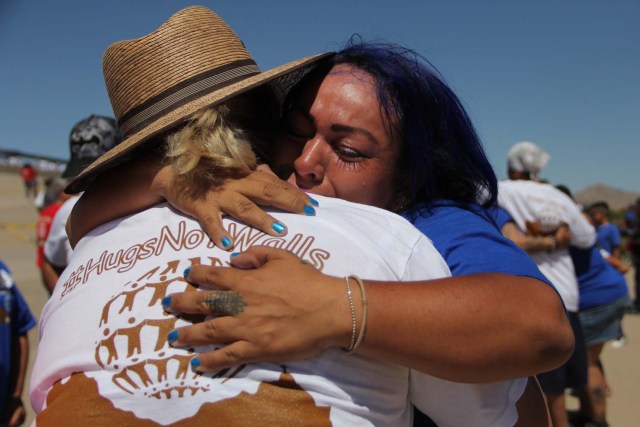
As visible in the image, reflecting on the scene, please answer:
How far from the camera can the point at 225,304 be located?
1147 mm

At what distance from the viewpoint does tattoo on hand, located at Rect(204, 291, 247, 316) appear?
3.75 ft

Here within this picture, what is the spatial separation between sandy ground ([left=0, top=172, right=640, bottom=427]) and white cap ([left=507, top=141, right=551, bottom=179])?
263 centimetres

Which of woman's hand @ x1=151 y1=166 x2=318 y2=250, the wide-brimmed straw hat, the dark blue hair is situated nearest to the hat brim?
the wide-brimmed straw hat

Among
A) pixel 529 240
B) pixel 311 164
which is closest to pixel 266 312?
pixel 311 164

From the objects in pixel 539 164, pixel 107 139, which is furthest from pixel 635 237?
pixel 107 139

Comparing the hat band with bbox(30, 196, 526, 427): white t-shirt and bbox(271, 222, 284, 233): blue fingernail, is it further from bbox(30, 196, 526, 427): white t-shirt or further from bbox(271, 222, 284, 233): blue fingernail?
bbox(271, 222, 284, 233): blue fingernail

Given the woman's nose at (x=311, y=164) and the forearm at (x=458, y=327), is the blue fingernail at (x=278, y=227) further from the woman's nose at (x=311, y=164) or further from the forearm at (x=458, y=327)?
the woman's nose at (x=311, y=164)

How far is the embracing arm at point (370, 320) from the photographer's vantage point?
3.64 ft

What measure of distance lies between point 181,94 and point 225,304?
2.38 feet

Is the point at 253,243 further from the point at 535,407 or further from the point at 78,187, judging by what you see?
the point at 535,407

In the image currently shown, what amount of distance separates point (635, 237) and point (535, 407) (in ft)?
39.9

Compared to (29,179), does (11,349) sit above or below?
above

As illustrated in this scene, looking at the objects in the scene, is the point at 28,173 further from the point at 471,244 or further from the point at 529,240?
the point at 471,244

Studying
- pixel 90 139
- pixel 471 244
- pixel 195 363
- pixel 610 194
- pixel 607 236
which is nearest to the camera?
pixel 195 363
